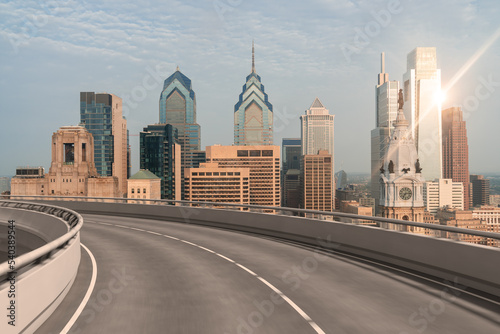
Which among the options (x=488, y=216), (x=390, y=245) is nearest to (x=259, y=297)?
(x=390, y=245)

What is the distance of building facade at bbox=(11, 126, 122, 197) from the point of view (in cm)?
16138

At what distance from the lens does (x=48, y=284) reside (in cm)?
788

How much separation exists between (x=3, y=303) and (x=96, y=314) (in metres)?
2.35

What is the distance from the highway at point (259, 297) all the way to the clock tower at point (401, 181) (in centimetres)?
9038

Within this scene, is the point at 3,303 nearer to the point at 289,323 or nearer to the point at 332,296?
the point at 289,323

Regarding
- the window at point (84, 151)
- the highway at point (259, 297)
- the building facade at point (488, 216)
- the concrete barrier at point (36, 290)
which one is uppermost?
the window at point (84, 151)

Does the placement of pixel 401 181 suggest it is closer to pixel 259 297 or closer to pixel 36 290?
pixel 259 297

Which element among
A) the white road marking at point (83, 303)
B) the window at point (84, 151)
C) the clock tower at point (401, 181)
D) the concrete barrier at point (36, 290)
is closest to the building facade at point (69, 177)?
the window at point (84, 151)

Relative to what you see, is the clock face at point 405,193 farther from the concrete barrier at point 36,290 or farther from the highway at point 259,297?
the concrete barrier at point 36,290

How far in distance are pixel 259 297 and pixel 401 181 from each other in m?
97.4

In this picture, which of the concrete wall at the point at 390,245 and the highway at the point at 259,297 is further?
the concrete wall at the point at 390,245

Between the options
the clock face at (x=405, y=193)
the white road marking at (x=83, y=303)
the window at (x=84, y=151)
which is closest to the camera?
the white road marking at (x=83, y=303)

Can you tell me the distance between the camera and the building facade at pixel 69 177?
161 m

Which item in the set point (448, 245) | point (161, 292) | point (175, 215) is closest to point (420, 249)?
point (448, 245)
